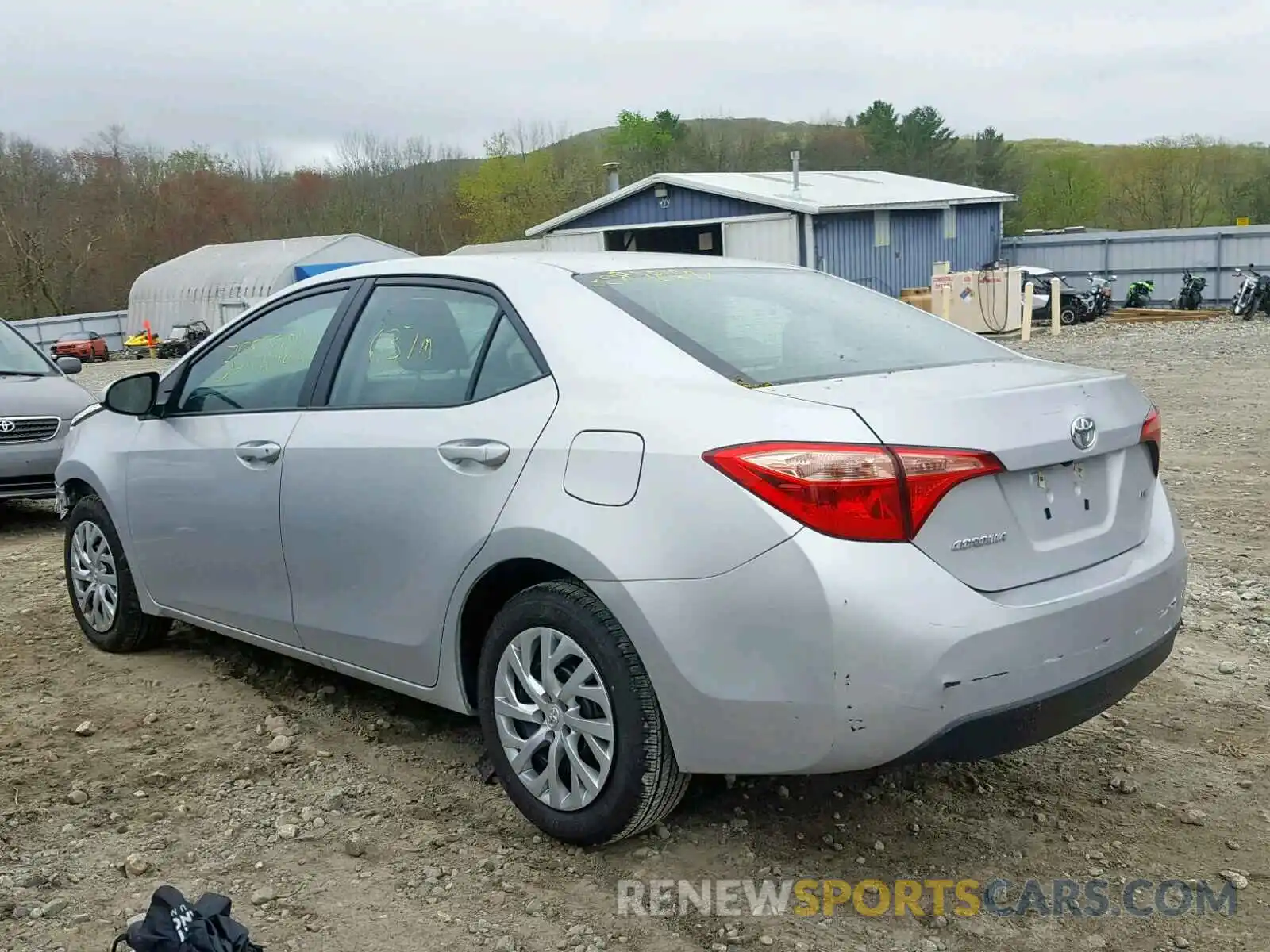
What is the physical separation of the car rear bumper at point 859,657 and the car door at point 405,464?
600 mm

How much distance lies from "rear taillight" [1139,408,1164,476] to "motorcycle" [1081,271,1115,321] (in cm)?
2687

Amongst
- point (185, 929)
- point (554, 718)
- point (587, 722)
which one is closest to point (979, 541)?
point (587, 722)

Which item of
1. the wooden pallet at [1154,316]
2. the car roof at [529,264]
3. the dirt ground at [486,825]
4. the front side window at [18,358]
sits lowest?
the wooden pallet at [1154,316]

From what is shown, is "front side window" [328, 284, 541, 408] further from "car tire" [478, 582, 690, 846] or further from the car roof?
"car tire" [478, 582, 690, 846]

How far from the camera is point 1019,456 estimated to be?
2.71 meters

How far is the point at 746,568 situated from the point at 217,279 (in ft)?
156

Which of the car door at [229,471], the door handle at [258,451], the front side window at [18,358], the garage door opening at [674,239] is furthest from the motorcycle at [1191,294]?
the door handle at [258,451]

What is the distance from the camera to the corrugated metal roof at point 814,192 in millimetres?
28859

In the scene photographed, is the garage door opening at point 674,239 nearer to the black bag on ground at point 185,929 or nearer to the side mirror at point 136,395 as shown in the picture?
the side mirror at point 136,395

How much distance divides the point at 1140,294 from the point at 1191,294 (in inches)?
55.1

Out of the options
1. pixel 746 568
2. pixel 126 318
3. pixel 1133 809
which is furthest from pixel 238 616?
pixel 126 318

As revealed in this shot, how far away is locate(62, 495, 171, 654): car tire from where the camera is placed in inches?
189

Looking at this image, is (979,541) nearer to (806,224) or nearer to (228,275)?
(806,224)

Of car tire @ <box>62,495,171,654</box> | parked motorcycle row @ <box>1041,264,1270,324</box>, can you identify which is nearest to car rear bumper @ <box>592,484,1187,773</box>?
car tire @ <box>62,495,171,654</box>
